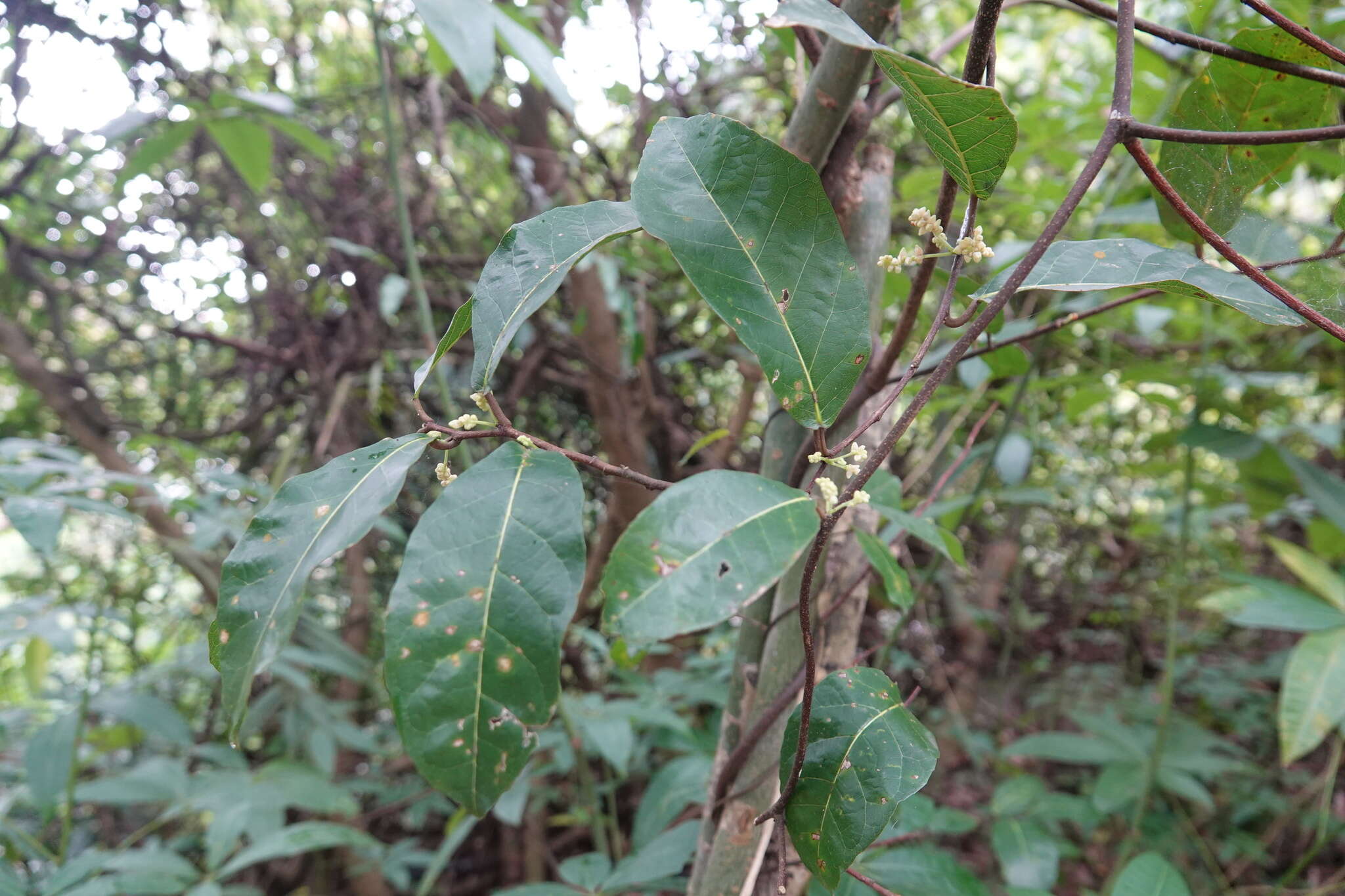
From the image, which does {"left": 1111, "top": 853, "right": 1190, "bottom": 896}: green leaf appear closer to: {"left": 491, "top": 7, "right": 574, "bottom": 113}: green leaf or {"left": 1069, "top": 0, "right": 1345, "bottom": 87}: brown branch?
{"left": 1069, "top": 0, "right": 1345, "bottom": 87}: brown branch

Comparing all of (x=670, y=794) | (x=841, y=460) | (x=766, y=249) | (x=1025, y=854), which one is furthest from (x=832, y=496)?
(x=1025, y=854)

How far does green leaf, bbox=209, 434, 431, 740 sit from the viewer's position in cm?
35

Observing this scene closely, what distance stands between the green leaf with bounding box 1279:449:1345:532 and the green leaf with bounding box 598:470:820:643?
1.35 meters

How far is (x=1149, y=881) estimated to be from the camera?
2.37 ft

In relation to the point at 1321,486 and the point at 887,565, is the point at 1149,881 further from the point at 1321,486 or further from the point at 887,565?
the point at 1321,486

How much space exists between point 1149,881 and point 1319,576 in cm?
75

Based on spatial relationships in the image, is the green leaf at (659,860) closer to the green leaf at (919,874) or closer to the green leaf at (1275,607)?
the green leaf at (919,874)

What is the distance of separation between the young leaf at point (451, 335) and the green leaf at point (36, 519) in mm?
888

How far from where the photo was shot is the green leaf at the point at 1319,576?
1.13 metres

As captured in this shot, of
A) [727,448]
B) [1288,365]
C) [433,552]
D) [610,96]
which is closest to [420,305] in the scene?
[433,552]

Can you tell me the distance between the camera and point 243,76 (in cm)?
201

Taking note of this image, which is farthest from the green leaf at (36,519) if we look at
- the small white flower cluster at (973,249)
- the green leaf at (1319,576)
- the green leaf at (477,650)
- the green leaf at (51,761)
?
the green leaf at (1319,576)

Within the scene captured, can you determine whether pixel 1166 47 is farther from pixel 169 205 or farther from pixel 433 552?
pixel 169 205

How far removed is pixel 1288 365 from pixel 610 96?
206cm
